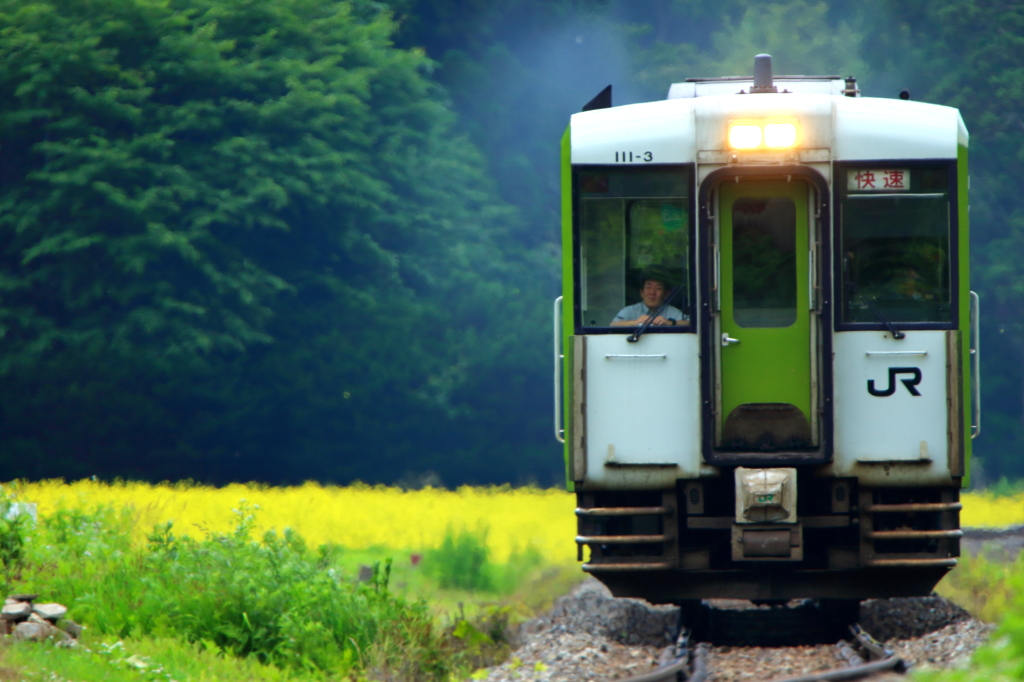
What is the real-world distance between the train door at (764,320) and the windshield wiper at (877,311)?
0.98 feet

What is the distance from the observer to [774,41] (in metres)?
33.0

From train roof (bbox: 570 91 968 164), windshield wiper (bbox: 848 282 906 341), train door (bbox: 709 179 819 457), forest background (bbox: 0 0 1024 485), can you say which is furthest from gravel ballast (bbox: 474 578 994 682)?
forest background (bbox: 0 0 1024 485)

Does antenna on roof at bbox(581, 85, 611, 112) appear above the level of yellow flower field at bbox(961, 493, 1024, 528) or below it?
above

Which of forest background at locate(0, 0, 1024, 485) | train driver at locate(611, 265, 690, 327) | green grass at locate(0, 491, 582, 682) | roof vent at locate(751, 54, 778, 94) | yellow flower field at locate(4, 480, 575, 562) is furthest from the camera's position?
forest background at locate(0, 0, 1024, 485)

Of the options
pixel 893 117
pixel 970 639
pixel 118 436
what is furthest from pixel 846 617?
pixel 118 436

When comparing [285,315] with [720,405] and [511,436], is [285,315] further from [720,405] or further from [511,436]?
[720,405]

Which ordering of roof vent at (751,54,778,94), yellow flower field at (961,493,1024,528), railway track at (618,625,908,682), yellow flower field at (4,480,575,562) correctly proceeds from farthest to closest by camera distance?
yellow flower field at (961,493,1024,528) < yellow flower field at (4,480,575,562) < roof vent at (751,54,778,94) < railway track at (618,625,908,682)

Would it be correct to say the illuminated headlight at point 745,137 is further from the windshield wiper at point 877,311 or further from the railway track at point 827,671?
the railway track at point 827,671

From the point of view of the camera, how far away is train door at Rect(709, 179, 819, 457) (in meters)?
8.03

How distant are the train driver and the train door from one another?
30 cm

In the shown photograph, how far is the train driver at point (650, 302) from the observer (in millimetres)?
8109

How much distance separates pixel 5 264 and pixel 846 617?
1635 cm

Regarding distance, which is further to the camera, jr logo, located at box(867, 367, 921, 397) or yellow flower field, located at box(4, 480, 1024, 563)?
yellow flower field, located at box(4, 480, 1024, 563)

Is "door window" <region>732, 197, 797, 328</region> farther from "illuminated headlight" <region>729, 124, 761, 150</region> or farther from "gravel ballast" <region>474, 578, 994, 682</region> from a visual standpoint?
"gravel ballast" <region>474, 578, 994, 682</region>
